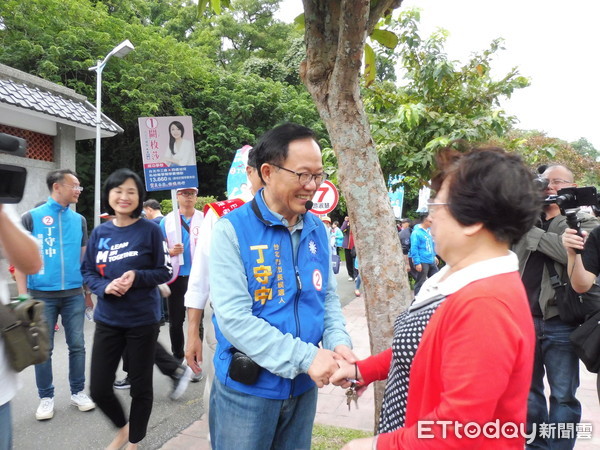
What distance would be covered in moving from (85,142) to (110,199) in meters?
16.3

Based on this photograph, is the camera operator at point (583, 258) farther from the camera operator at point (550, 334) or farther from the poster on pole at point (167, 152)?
the poster on pole at point (167, 152)

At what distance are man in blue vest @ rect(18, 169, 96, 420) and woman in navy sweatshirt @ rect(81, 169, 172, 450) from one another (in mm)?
686

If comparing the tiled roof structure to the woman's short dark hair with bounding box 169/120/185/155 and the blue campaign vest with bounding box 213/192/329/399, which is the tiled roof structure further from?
the blue campaign vest with bounding box 213/192/329/399

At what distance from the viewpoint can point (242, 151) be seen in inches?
198

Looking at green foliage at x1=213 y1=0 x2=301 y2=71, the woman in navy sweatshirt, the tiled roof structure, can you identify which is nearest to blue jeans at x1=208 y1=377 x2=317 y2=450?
the woman in navy sweatshirt

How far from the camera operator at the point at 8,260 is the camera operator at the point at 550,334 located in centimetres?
276

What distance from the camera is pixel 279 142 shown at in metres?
1.91

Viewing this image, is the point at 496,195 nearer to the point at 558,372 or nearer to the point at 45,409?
the point at 558,372

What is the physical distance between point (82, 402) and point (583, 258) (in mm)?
3873

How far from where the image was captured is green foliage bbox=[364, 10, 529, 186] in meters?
6.61

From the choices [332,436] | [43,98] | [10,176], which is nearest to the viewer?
[10,176]

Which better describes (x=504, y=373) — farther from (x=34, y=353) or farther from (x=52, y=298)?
(x=52, y=298)

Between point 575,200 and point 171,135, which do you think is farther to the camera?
point 171,135

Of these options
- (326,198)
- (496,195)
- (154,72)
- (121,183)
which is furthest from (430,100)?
(154,72)
